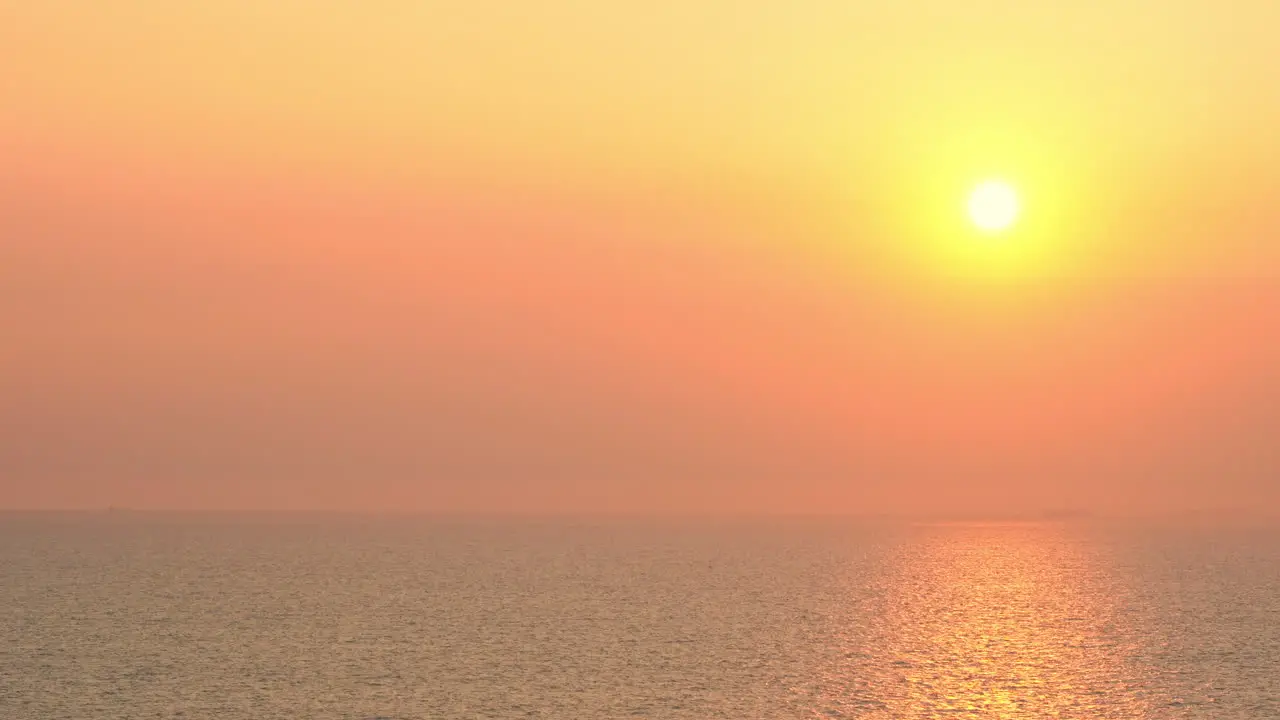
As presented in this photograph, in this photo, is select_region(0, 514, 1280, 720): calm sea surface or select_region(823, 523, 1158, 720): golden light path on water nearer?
select_region(0, 514, 1280, 720): calm sea surface

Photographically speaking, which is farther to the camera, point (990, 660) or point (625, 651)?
point (625, 651)

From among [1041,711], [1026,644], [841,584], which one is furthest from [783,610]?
[1041,711]

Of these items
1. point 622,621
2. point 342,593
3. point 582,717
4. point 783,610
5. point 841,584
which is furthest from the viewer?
point 841,584

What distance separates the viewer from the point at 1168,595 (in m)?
152

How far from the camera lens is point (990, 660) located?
285ft

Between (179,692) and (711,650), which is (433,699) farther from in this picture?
(711,650)

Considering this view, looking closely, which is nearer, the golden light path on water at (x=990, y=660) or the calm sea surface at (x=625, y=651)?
the calm sea surface at (x=625, y=651)

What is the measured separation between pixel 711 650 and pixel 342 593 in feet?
211

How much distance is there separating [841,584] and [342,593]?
6684cm

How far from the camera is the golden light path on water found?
69.0 metres

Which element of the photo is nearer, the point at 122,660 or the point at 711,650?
the point at 122,660

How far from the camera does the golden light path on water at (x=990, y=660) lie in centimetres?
6900

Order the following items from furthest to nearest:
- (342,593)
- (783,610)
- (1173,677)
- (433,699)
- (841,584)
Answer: (841,584), (342,593), (783,610), (1173,677), (433,699)

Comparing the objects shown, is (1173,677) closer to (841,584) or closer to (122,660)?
(122,660)
